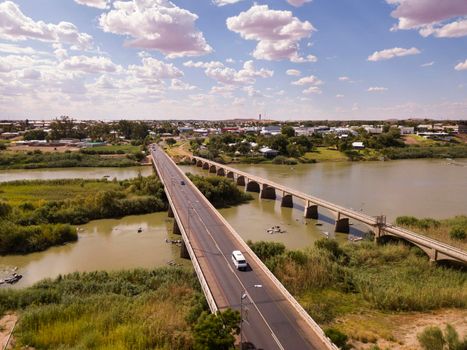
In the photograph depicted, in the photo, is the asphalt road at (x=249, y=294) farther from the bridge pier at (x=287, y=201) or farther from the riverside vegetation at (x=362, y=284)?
the bridge pier at (x=287, y=201)

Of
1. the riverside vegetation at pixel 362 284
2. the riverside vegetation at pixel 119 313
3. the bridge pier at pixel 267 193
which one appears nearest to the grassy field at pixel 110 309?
the riverside vegetation at pixel 119 313

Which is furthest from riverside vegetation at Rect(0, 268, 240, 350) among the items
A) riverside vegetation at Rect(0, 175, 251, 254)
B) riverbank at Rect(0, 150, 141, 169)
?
riverbank at Rect(0, 150, 141, 169)

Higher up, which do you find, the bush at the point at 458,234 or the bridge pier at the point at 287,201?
the bush at the point at 458,234

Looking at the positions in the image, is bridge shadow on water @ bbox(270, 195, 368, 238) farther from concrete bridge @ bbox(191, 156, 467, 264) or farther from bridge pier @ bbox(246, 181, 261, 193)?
bridge pier @ bbox(246, 181, 261, 193)

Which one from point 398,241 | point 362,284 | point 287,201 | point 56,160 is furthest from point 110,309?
point 56,160

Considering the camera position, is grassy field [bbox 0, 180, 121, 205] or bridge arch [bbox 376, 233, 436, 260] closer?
bridge arch [bbox 376, 233, 436, 260]

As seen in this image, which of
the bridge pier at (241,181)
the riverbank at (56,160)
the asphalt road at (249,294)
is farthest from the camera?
the riverbank at (56,160)

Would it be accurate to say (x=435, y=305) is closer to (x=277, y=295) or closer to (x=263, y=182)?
(x=277, y=295)
